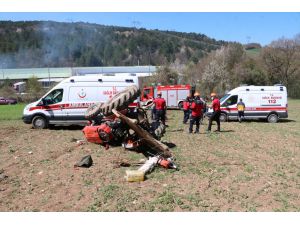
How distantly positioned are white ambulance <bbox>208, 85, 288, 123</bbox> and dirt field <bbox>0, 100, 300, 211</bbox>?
28.9ft

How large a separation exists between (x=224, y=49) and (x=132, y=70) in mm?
32144

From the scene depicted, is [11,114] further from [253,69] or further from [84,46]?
[84,46]

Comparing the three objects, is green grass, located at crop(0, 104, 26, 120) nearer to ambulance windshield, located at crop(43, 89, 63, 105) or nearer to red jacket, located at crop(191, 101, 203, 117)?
ambulance windshield, located at crop(43, 89, 63, 105)

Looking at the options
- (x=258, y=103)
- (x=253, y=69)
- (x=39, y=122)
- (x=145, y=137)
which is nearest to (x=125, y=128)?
(x=145, y=137)

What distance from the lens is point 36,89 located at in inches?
2357

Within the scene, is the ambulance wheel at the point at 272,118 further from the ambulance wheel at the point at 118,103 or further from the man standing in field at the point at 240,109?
the ambulance wheel at the point at 118,103

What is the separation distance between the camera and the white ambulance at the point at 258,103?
20984 millimetres

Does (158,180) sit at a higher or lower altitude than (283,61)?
lower

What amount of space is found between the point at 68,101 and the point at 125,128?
639 centimetres

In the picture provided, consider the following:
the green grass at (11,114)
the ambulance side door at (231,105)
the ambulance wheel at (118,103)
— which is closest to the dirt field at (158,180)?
the ambulance wheel at (118,103)

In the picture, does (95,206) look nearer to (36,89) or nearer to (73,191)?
(73,191)

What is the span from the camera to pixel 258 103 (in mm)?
21094

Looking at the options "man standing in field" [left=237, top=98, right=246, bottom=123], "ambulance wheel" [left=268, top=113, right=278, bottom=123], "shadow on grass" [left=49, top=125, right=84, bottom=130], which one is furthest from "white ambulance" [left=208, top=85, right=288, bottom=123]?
"shadow on grass" [left=49, top=125, right=84, bottom=130]
